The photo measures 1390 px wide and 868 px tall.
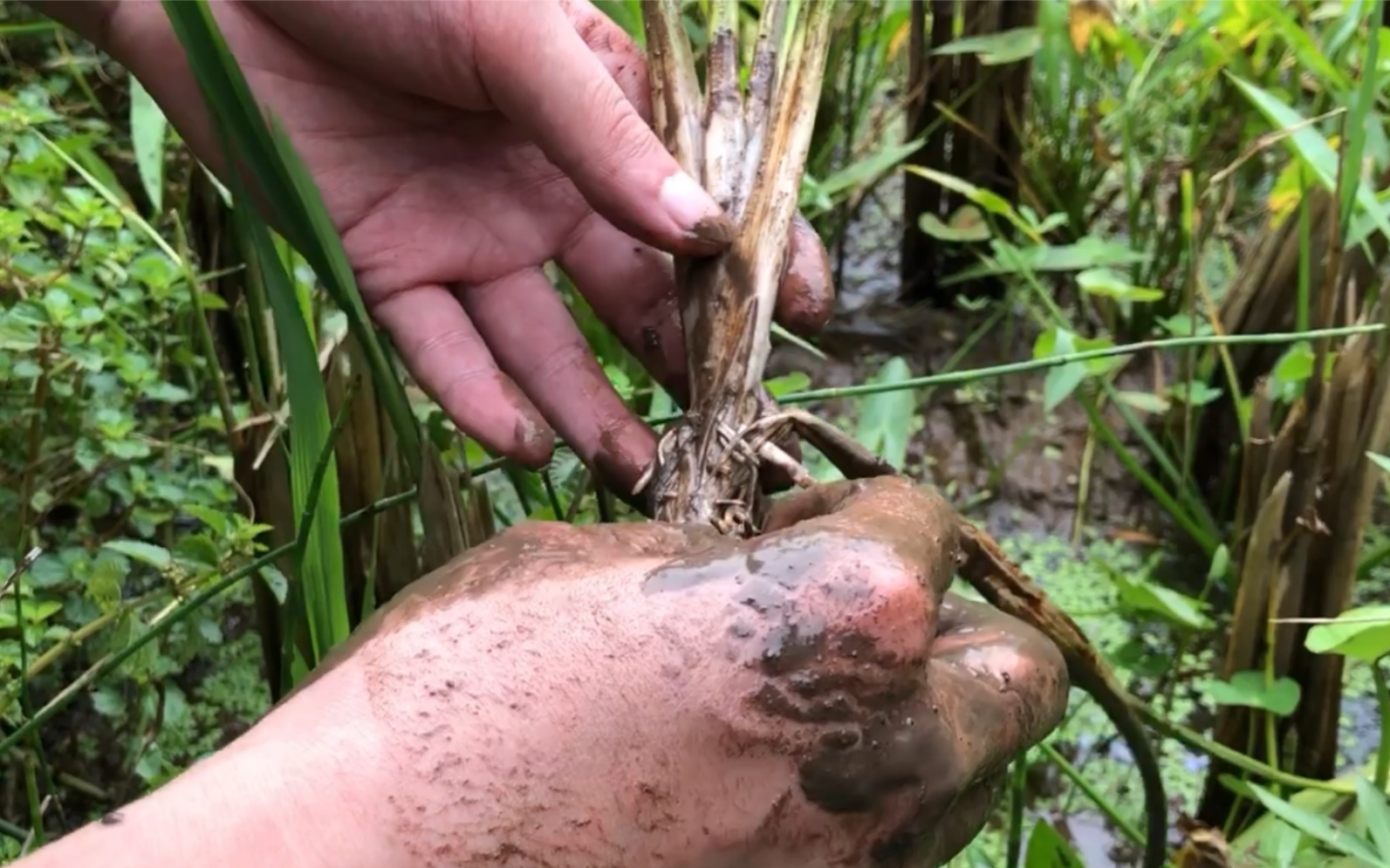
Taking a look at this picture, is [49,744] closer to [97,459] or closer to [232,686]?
[232,686]

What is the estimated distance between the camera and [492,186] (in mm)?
985

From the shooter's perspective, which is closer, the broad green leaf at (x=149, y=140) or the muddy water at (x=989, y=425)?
the broad green leaf at (x=149, y=140)

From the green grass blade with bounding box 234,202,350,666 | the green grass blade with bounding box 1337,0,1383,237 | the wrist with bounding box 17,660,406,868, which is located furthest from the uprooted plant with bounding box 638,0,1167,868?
the green grass blade with bounding box 1337,0,1383,237

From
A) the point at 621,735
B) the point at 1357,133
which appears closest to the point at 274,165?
the point at 621,735

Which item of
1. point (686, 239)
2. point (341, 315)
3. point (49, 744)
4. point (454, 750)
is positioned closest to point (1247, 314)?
point (686, 239)

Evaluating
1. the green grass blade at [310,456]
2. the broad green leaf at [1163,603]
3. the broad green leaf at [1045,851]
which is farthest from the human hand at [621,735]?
the broad green leaf at [1163,603]

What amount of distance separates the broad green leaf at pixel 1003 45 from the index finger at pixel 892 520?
1129 millimetres

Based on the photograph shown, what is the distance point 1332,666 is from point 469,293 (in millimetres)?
832

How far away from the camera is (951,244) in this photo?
2.04 meters

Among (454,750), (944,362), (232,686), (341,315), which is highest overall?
(341,315)

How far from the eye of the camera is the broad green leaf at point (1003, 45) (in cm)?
171

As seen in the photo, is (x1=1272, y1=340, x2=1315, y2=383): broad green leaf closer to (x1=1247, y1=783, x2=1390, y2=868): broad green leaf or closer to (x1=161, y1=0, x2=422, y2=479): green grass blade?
(x1=1247, y1=783, x2=1390, y2=868): broad green leaf

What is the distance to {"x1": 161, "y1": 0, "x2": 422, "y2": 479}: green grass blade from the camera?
63cm

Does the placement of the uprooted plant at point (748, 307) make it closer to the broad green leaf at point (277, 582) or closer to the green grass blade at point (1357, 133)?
the broad green leaf at point (277, 582)
